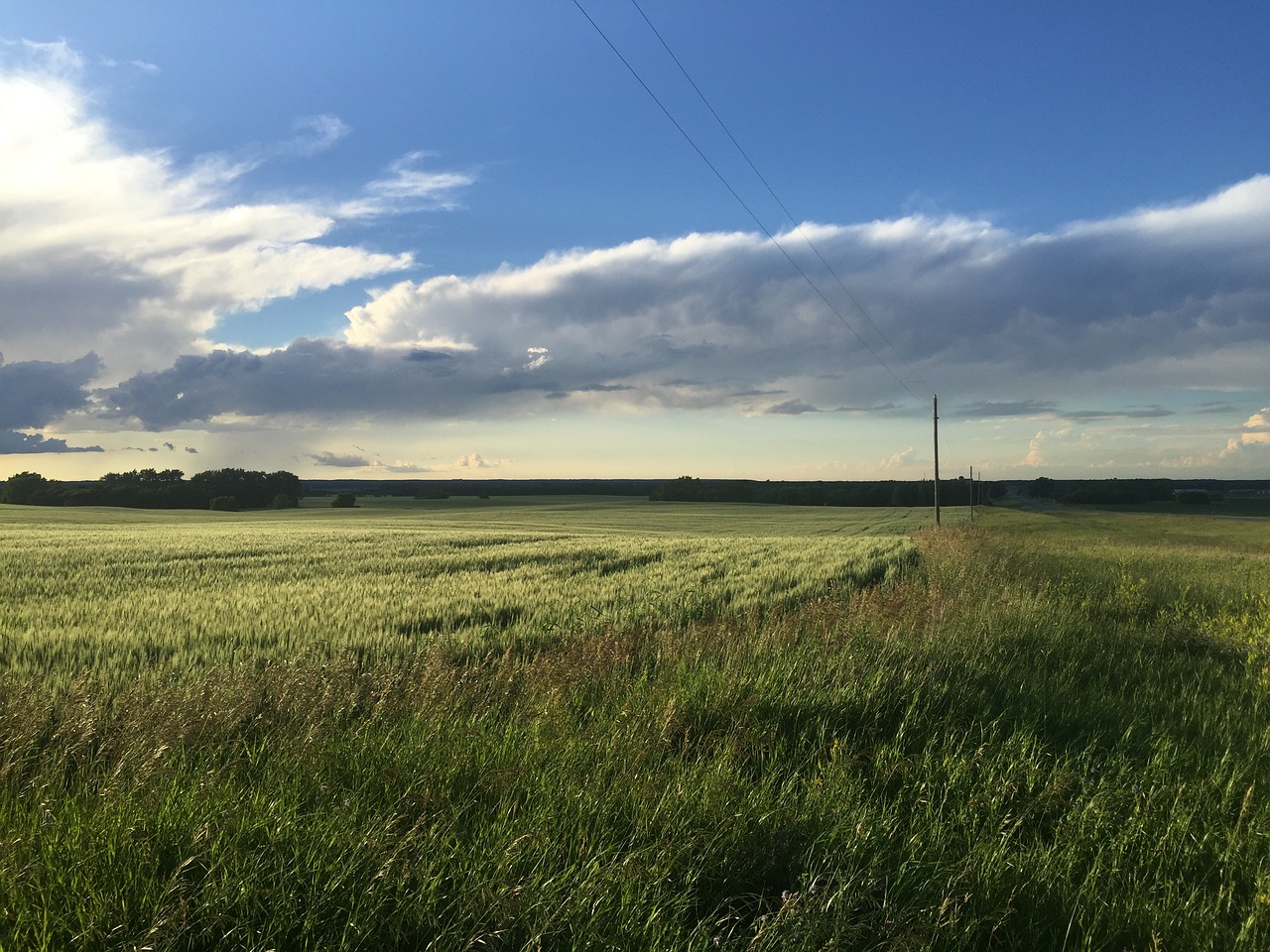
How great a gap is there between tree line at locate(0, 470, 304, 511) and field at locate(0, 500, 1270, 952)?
9952 centimetres

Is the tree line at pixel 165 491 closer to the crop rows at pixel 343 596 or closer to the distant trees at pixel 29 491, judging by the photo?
the distant trees at pixel 29 491

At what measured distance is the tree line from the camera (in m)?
96.8

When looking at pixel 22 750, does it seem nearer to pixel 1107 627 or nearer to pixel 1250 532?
pixel 1107 627

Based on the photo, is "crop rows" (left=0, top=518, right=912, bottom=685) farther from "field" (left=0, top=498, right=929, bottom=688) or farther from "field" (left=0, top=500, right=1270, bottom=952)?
"field" (left=0, top=500, right=1270, bottom=952)

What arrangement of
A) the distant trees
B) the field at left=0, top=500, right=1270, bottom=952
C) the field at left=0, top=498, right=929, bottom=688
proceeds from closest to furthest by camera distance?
1. the field at left=0, top=500, right=1270, bottom=952
2. the field at left=0, top=498, right=929, bottom=688
3. the distant trees

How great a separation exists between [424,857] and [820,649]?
5.34 metres

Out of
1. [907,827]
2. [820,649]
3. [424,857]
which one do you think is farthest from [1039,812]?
[424,857]

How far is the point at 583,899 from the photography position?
3027 millimetres

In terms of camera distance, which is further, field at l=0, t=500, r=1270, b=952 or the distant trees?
the distant trees

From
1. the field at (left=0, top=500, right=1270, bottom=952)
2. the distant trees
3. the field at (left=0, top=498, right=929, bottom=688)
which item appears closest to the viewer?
the field at (left=0, top=500, right=1270, bottom=952)

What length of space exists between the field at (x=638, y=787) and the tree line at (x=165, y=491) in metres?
Result: 99.5

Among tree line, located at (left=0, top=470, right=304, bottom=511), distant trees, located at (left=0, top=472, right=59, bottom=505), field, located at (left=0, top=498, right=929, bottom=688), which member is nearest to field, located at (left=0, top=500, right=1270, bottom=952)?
field, located at (left=0, top=498, right=929, bottom=688)

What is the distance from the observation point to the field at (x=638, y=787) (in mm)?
2990

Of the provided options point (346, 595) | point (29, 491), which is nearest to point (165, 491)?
point (29, 491)
